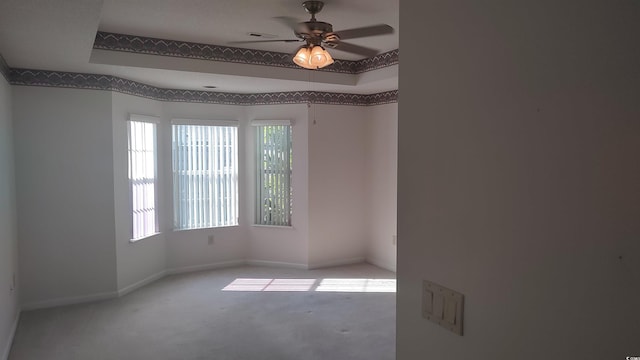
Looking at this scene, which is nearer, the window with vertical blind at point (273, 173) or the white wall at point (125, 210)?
the white wall at point (125, 210)

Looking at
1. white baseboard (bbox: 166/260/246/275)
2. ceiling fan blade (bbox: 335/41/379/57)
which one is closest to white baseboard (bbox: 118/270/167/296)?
white baseboard (bbox: 166/260/246/275)

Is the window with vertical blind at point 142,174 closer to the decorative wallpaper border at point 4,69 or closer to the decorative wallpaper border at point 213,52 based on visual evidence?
the decorative wallpaper border at point 213,52

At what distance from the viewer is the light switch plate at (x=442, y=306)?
119 centimetres

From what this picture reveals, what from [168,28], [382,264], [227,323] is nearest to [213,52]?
[168,28]

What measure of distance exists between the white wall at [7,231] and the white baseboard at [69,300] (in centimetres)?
22

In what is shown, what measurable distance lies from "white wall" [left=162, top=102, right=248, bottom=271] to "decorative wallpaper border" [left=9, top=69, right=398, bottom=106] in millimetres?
115

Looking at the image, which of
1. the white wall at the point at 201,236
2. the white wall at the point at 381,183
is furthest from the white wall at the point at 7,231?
the white wall at the point at 381,183

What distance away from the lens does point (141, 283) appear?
5211 mm

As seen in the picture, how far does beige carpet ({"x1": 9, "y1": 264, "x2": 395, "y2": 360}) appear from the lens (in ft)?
11.6

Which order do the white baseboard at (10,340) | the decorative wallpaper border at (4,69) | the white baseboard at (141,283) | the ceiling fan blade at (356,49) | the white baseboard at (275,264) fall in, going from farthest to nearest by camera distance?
the white baseboard at (275,264) < the white baseboard at (141,283) < the ceiling fan blade at (356,49) < the decorative wallpaper border at (4,69) < the white baseboard at (10,340)

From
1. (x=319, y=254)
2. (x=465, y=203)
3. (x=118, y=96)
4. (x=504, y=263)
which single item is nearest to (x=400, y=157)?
(x=465, y=203)

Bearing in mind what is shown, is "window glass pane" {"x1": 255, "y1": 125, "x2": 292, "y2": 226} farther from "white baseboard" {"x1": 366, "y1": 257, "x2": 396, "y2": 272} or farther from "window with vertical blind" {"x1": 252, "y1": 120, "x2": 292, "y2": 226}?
"white baseboard" {"x1": 366, "y1": 257, "x2": 396, "y2": 272}

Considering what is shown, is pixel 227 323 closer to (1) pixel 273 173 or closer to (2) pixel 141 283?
(2) pixel 141 283

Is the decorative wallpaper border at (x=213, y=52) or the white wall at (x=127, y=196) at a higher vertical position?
the decorative wallpaper border at (x=213, y=52)
